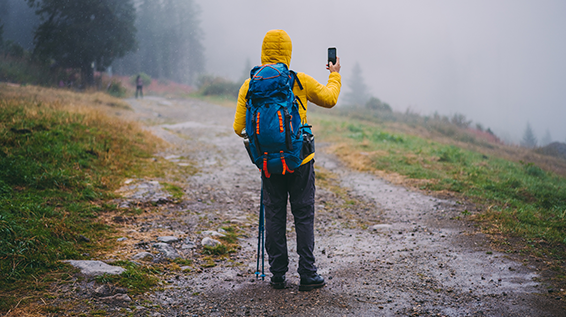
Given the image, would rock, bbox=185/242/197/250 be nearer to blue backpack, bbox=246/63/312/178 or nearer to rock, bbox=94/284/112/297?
rock, bbox=94/284/112/297

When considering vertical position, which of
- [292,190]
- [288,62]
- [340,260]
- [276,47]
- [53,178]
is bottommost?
[340,260]

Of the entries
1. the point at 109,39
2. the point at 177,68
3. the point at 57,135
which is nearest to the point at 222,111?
the point at 109,39

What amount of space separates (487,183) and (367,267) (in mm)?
4824

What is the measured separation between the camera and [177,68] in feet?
170

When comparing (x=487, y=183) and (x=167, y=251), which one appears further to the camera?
(x=487, y=183)

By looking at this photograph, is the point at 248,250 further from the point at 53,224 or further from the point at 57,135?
the point at 57,135

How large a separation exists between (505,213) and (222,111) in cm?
1754

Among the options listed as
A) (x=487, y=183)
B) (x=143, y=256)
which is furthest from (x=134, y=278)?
(x=487, y=183)

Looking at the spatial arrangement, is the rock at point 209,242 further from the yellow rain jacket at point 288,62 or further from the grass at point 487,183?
the grass at point 487,183

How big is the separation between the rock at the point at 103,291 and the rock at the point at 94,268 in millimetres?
208

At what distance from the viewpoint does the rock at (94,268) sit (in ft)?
9.07

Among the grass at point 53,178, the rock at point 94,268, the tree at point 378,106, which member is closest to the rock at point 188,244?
the grass at point 53,178

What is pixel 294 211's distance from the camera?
2.93 metres

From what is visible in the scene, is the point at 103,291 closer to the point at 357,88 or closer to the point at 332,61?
the point at 332,61
